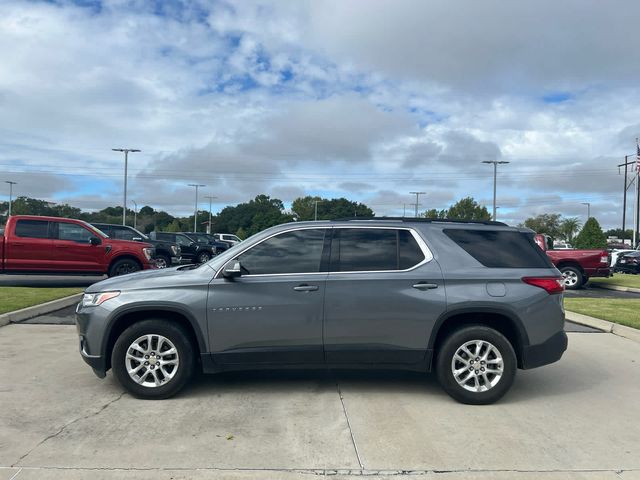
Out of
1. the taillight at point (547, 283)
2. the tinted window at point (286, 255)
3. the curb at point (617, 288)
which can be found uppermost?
the tinted window at point (286, 255)

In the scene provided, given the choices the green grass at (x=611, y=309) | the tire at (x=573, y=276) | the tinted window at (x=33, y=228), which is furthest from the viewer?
the tire at (x=573, y=276)

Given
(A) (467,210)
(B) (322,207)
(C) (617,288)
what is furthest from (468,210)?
(C) (617,288)

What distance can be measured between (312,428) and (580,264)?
47.9 ft

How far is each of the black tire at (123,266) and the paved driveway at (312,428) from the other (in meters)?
7.46

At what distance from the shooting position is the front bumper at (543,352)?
200 inches

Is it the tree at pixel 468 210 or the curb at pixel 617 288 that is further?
the tree at pixel 468 210

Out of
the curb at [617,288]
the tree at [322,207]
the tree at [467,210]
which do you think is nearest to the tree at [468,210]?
the tree at [467,210]

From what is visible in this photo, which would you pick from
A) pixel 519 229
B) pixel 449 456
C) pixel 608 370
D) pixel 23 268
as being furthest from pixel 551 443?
pixel 23 268

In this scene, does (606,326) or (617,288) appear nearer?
(606,326)

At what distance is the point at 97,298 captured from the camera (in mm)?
5086

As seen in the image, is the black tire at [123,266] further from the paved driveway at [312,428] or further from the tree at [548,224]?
the tree at [548,224]

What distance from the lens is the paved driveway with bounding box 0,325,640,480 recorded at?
12.1 ft

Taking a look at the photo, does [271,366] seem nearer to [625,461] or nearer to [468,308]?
[468,308]

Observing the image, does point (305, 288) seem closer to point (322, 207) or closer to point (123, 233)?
point (123, 233)
